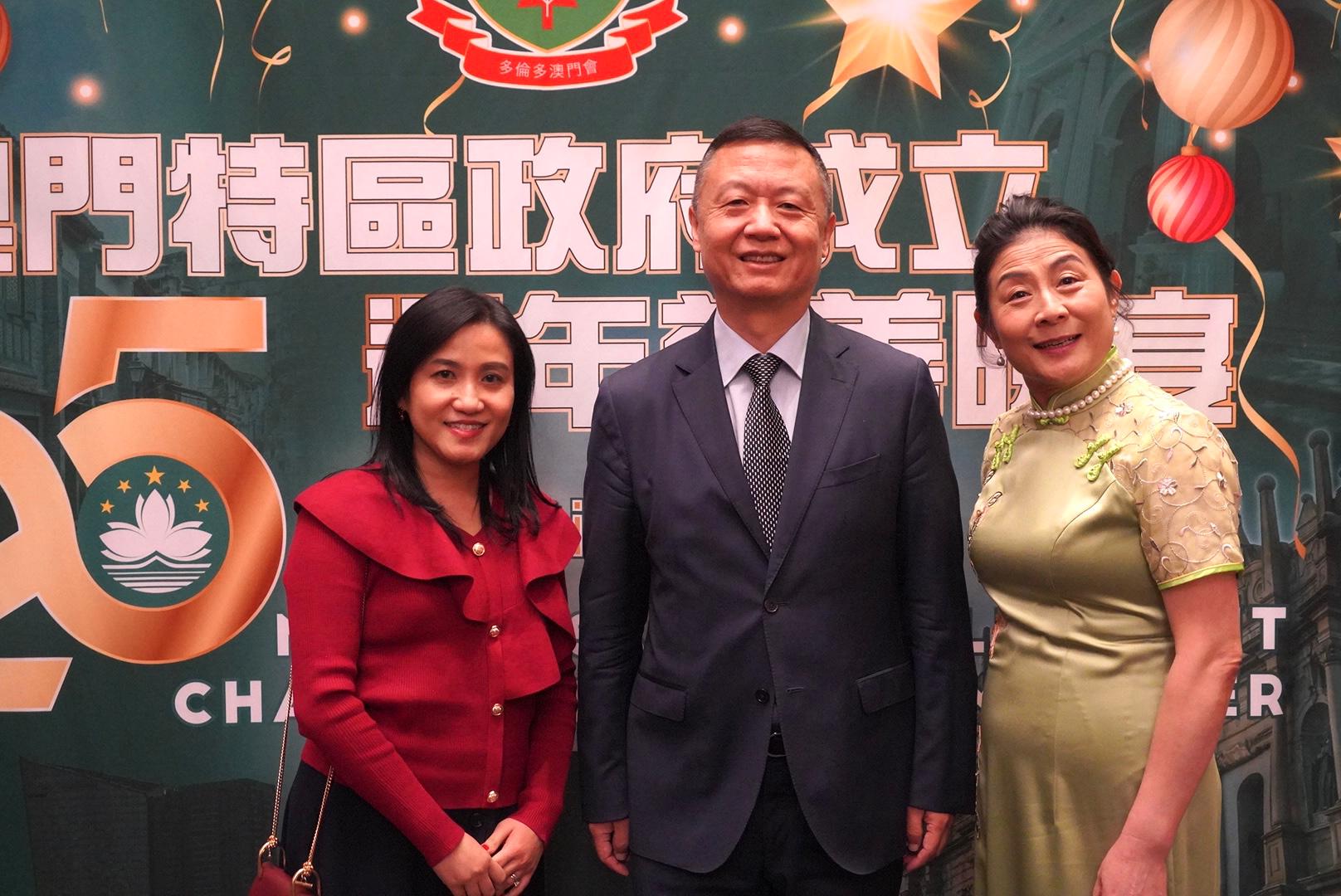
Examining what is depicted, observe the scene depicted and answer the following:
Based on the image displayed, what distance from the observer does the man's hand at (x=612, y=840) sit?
192 centimetres

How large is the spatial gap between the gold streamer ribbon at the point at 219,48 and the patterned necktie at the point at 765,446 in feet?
5.22

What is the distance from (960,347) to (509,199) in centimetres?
119

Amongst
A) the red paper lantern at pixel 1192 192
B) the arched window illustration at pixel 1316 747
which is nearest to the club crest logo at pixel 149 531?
the red paper lantern at pixel 1192 192

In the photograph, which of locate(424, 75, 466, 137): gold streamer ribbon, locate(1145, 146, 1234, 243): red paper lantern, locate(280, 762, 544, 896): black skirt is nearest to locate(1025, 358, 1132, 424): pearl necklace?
locate(1145, 146, 1234, 243): red paper lantern

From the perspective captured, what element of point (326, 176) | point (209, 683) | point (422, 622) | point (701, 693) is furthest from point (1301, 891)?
point (326, 176)

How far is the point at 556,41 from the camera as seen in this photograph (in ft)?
8.25

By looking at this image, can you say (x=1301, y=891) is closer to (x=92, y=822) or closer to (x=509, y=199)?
(x=509, y=199)

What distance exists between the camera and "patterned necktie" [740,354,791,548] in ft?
6.00

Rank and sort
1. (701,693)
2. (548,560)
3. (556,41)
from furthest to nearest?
(556,41), (548,560), (701,693)

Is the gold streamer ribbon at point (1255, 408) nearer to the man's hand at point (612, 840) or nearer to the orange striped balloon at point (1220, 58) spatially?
the orange striped balloon at point (1220, 58)

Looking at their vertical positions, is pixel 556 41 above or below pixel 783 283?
above

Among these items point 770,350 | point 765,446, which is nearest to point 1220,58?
point 770,350

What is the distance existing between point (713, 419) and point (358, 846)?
1043 mm

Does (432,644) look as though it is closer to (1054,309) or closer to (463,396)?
(463,396)
